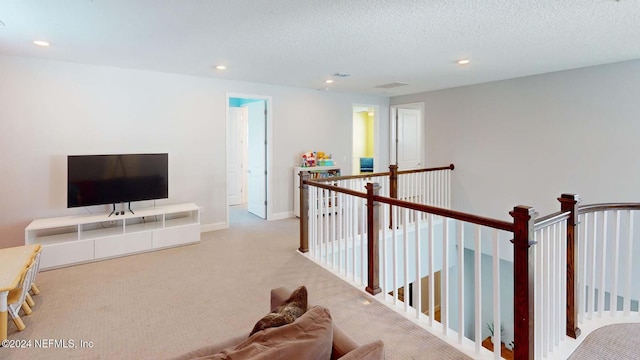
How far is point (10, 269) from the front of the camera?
254 cm

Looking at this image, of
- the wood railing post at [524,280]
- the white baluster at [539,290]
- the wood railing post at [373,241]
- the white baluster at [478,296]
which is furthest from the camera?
the wood railing post at [373,241]

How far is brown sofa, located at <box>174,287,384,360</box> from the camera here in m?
1.10

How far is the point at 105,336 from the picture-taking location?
2.44 metres

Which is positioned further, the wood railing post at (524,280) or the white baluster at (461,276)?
the white baluster at (461,276)

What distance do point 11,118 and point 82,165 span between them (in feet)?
3.10

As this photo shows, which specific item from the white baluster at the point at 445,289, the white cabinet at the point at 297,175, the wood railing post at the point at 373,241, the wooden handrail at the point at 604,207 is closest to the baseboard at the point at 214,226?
the white cabinet at the point at 297,175

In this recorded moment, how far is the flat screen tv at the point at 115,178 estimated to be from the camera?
397 centimetres

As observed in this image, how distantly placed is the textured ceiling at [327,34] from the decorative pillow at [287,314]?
2055 millimetres

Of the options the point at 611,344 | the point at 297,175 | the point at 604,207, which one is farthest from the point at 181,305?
the point at 604,207

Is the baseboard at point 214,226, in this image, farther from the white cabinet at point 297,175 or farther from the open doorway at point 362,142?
the open doorway at point 362,142

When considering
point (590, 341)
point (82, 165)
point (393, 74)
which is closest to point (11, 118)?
point (82, 165)

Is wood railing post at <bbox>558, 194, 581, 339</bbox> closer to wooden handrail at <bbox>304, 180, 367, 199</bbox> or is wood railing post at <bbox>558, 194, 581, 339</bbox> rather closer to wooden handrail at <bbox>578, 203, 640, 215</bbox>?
wooden handrail at <bbox>578, 203, 640, 215</bbox>

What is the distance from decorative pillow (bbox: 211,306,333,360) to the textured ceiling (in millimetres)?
2189

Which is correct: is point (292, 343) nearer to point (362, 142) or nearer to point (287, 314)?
point (287, 314)
